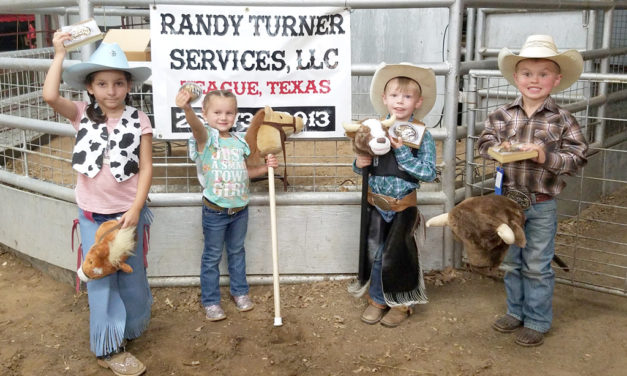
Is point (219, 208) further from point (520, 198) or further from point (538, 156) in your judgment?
point (538, 156)

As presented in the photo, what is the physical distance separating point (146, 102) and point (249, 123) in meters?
2.03

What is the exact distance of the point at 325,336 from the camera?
150 inches

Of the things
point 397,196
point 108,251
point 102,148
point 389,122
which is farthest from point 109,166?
point 397,196

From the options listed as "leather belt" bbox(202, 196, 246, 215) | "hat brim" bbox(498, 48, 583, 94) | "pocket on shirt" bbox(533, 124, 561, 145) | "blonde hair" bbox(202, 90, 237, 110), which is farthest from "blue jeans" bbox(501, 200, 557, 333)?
"blonde hair" bbox(202, 90, 237, 110)

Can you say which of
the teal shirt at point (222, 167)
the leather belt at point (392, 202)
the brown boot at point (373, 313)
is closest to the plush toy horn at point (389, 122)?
the leather belt at point (392, 202)

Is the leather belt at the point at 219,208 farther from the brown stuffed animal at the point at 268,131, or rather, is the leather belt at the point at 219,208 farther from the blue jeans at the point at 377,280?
the blue jeans at the point at 377,280

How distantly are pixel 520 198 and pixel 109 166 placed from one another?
2.15m

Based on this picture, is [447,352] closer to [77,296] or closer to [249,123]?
[249,123]

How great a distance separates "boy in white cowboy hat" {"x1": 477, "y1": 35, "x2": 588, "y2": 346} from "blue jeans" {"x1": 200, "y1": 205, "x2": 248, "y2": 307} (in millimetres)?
1506

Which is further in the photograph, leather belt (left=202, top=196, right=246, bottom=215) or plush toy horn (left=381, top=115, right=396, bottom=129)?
leather belt (left=202, top=196, right=246, bottom=215)

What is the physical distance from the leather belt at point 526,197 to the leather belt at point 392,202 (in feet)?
1.87

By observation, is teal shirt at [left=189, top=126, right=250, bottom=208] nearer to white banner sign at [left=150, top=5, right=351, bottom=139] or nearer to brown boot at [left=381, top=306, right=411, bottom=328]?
white banner sign at [left=150, top=5, right=351, bottom=139]

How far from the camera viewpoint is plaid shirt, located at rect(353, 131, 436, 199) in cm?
371

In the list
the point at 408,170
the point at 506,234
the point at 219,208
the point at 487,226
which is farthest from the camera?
the point at 219,208
